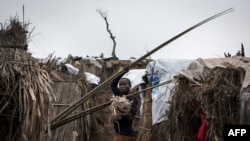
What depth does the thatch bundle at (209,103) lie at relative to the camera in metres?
6.24

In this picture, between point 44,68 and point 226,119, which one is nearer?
point 44,68

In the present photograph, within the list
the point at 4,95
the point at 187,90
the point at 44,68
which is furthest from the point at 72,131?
the point at 4,95

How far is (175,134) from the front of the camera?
7609 millimetres

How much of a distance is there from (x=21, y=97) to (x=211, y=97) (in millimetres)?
3080

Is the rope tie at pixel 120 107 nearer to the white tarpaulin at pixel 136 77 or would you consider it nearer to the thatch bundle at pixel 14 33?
the thatch bundle at pixel 14 33

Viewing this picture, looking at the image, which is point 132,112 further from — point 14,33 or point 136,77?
point 136,77

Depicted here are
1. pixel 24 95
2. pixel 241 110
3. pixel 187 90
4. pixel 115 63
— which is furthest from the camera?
pixel 115 63

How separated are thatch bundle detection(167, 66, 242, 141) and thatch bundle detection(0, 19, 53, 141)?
2693 millimetres

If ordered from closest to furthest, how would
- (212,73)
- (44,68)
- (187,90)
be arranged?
(44,68) → (212,73) → (187,90)

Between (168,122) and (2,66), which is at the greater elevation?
(2,66)

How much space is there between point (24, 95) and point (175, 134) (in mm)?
4004

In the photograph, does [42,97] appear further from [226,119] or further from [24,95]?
[226,119]

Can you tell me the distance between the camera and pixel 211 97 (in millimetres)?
6355

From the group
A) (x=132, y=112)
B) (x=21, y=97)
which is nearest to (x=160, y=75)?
(x=132, y=112)
